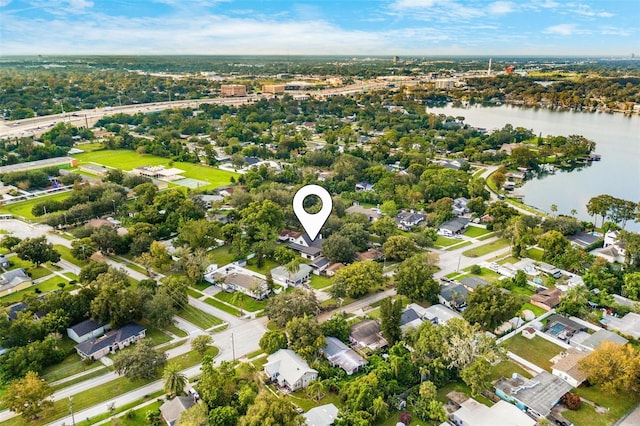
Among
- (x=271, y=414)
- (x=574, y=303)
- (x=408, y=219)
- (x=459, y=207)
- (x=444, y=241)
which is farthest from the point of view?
(x=459, y=207)

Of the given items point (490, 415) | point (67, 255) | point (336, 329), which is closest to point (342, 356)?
point (336, 329)

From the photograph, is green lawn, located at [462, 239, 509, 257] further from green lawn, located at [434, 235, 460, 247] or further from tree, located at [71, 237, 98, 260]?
tree, located at [71, 237, 98, 260]

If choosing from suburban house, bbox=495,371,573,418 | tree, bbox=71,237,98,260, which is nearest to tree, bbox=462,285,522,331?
suburban house, bbox=495,371,573,418

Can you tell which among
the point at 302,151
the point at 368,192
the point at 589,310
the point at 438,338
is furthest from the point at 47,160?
the point at 589,310

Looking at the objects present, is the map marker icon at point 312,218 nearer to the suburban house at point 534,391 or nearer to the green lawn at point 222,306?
the green lawn at point 222,306

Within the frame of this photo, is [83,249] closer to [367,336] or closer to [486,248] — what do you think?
[367,336]

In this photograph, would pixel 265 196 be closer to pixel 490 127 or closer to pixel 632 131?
pixel 490 127

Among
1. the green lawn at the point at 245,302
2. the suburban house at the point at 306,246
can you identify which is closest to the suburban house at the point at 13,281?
the green lawn at the point at 245,302
